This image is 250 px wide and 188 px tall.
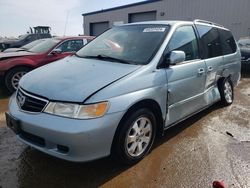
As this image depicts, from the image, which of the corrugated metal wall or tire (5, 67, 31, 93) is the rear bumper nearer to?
tire (5, 67, 31, 93)

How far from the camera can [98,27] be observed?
26750 millimetres

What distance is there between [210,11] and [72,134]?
16135 mm

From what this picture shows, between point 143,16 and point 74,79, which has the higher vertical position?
point 143,16

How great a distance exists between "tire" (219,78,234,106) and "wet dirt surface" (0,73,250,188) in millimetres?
1120

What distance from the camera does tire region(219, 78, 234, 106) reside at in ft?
15.6

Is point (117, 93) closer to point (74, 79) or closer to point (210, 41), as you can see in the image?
point (74, 79)

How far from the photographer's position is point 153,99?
114 inches

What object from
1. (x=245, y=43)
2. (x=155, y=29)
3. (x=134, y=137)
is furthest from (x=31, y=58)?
(x=245, y=43)

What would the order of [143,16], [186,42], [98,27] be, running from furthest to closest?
[98,27] < [143,16] < [186,42]

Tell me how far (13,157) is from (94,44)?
2035mm

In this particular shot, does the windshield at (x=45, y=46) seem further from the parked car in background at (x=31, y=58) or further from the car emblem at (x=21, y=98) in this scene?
the car emblem at (x=21, y=98)

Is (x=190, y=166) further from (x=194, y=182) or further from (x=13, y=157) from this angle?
(x=13, y=157)

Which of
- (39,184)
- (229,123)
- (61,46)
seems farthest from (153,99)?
(61,46)

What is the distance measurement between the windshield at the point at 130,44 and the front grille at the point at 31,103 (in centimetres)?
113
